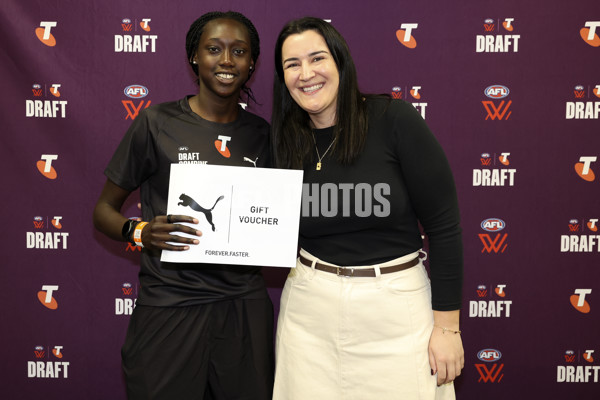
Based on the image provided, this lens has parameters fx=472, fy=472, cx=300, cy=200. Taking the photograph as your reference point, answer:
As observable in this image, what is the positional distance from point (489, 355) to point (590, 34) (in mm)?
1784

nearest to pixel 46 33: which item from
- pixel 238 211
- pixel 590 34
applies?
pixel 238 211

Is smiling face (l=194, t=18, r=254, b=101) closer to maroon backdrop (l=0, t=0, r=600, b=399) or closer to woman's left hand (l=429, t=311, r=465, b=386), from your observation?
maroon backdrop (l=0, t=0, r=600, b=399)

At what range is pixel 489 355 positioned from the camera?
8.48ft

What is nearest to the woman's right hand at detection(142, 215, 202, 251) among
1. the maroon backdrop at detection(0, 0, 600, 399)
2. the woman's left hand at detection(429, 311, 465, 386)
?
the woman's left hand at detection(429, 311, 465, 386)

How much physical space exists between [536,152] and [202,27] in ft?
5.98

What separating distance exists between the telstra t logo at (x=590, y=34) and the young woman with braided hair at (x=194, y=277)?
1849 millimetres

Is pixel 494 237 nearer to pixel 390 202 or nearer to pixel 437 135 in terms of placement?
pixel 437 135

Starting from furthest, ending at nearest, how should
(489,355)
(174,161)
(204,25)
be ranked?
(489,355) → (204,25) → (174,161)

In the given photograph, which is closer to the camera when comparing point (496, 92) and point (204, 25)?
point (204, 25)

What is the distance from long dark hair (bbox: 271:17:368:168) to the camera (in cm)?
143

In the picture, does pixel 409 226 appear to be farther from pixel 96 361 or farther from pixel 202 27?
pixel 96 361

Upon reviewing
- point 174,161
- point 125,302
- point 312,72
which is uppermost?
point 312,72

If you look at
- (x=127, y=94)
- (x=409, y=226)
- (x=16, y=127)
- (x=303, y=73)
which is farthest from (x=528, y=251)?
(x=16, y=127)

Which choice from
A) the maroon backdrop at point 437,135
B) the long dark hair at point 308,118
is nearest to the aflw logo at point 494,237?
the maroon backdrop at point 437,135
